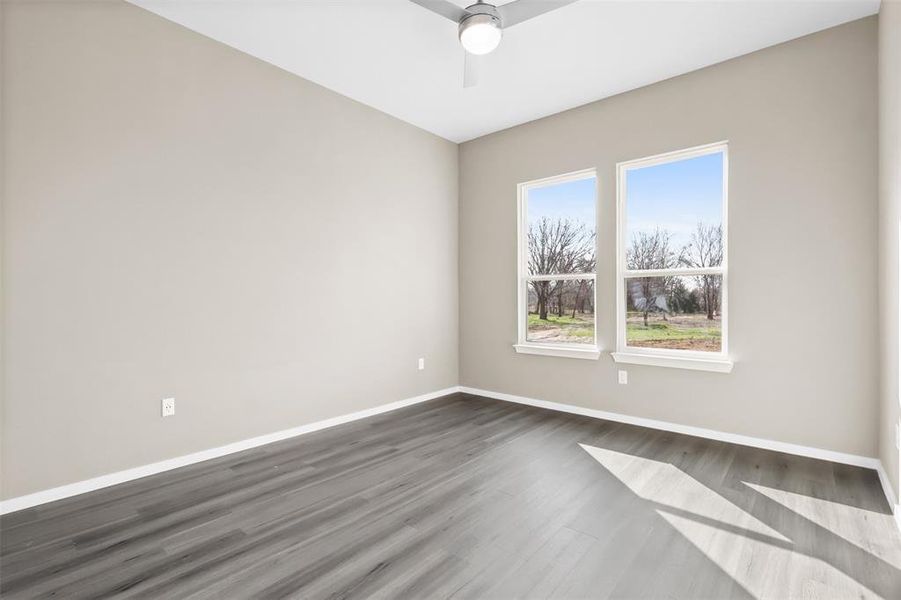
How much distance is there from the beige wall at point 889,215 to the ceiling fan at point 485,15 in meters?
1.74

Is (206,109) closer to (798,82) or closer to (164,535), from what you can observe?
(164,535)

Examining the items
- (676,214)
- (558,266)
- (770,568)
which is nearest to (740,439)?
(770,568)

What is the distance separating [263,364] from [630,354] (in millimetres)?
3008

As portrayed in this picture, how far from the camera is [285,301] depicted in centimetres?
345

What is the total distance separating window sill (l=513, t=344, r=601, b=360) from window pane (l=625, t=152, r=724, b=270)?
0.84 meters

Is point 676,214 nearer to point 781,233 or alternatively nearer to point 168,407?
point 781,233

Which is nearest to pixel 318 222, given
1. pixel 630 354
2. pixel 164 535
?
pixel 164 535

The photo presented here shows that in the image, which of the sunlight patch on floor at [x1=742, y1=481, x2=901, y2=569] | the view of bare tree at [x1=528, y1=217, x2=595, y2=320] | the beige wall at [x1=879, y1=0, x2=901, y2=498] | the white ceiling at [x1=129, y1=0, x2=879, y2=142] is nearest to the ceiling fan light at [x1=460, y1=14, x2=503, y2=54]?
the white ceiling at [x1=129, y1=0, x2=879, y2=142]

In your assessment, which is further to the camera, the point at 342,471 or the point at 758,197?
the point at 758,197

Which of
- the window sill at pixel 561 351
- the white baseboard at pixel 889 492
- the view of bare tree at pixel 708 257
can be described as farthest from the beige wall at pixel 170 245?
the white baseboard at pixel 889 492

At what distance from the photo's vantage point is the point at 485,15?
2412mm

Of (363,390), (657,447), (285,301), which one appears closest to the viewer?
(657,447)

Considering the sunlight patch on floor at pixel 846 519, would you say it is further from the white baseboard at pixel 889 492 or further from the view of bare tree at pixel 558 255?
the view of bare tree at pixel 558 255

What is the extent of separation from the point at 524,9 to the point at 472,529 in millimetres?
2742
